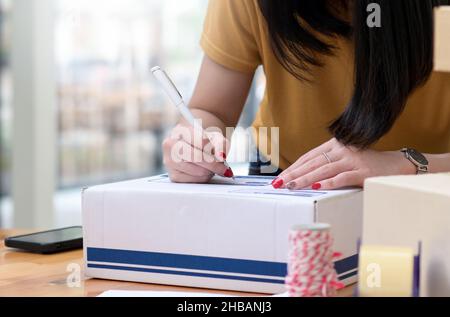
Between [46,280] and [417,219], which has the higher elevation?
[417,219]

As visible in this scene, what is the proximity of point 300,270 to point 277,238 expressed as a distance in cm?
16

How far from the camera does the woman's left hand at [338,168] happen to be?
1.01m

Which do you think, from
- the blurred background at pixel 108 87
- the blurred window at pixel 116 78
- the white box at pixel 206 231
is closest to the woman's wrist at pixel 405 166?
the white box at pixel 206 231

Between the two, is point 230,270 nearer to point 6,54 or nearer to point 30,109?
point 30,109

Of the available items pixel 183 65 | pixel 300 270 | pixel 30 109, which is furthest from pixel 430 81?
pixel 183 65

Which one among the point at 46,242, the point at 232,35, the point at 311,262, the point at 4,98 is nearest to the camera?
the point at 311,262

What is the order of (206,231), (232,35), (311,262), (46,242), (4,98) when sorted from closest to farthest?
(311,262), (206,231), (46,242), (232,35), (4,98)

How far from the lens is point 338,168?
104cm

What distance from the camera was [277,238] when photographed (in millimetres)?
897

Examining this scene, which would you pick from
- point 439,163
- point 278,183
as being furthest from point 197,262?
point 439,163

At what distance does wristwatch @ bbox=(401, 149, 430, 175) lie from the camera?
1.11 m

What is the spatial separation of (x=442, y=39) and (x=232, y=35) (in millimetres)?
578

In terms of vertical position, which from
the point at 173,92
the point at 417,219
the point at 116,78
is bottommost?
the point at 417,219

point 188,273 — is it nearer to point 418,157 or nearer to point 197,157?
point 197,157
